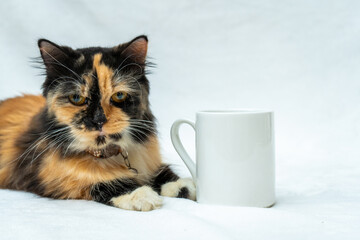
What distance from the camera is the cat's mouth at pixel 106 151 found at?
141 cm

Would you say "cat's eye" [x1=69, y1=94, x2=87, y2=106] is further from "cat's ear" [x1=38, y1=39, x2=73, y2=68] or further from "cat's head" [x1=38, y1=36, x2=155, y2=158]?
"cat's ear" [x1=38, y1=39, x2=73, y2=68]

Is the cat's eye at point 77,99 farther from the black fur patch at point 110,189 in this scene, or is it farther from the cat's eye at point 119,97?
the black fur patch at point 110,189

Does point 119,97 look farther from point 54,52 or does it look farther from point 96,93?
point 54,52

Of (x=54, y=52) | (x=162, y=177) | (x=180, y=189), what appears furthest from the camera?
(x=162, y=177)

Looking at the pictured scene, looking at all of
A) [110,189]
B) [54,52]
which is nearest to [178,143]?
[110,189]

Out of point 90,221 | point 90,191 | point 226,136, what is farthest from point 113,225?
point 226,136

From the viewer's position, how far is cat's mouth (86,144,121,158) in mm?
1408

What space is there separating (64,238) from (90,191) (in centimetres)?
36

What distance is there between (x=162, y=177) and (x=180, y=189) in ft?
0.48

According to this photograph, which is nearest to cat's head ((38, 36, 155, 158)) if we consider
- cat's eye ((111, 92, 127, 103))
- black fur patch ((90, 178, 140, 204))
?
cat's eye ((111, 92, 127, 103))

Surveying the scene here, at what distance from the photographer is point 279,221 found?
46.6 inches

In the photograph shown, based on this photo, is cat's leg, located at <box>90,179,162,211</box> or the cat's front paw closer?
cat's leg, located at <box>90,179,162,211</box>

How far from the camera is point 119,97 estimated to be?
1.36 metres

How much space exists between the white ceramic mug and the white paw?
0.16 meters
